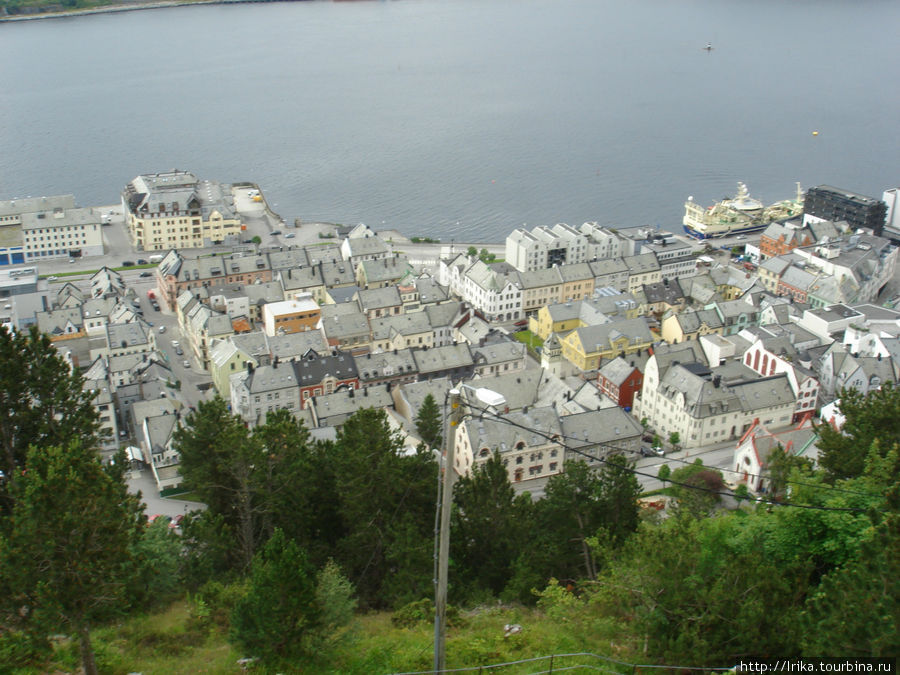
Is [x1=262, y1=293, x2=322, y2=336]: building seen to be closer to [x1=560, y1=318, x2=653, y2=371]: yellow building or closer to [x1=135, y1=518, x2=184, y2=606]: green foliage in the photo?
[x1=560, y1=318, x2=653, y2=371]: yellow building

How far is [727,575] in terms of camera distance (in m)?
22.0

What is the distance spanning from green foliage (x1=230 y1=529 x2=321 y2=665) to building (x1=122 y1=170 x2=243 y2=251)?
75474 mm

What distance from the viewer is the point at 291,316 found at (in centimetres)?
→ 6744

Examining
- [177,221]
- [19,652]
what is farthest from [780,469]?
[177,221]

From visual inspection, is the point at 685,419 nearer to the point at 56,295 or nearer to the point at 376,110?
the point at 56,295

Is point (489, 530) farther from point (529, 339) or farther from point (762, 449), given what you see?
point (529, 339)

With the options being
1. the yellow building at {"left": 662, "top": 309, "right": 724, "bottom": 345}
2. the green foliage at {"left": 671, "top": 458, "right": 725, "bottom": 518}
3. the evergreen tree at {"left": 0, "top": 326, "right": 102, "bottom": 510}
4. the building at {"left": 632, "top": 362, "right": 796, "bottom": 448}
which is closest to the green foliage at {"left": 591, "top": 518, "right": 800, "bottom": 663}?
the green foliage at {"left": 671, "top": 458, "right": 725, "bottom": 518}

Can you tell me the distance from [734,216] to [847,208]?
13.1 meters

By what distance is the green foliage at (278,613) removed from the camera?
2122cm

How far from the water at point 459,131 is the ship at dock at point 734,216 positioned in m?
5.60

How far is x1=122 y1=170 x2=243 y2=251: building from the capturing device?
90.2m

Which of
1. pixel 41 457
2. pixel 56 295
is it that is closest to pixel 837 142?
pixel 56 295

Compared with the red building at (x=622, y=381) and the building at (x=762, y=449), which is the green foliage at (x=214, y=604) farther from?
the red building at (x=622, y=381)

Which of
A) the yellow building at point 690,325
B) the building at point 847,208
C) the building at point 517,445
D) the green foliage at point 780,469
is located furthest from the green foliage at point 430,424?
the building at point 847,208
